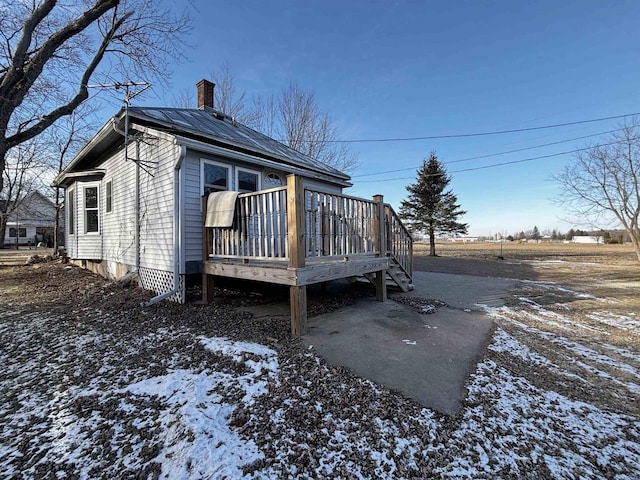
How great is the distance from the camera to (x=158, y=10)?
938 centimetres

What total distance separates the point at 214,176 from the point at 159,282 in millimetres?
2745

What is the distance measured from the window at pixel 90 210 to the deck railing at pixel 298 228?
6967 mm

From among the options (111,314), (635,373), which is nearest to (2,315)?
(111,314)

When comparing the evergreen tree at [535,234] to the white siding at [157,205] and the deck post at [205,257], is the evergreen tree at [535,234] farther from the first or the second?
the white siding at [157,205]

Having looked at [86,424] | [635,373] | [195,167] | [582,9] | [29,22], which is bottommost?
[635,373]

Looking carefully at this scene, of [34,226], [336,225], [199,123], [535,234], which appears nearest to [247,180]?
[199,123]

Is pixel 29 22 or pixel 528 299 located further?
pixel 528 299

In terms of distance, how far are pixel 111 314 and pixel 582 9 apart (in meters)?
16.1

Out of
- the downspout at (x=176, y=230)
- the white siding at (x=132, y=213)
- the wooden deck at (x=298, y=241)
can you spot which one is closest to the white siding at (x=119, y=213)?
the white siding at (x=132, y=213)

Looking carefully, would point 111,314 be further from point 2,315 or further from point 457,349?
point 457,349

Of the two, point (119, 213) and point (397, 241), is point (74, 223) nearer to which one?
point (119, 213)

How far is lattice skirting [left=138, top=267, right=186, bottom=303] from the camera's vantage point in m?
5.69

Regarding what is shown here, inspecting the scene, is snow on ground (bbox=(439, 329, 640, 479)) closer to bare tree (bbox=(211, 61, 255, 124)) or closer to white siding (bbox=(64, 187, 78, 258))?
white siding (bbox=(64, 187, 78, 258))

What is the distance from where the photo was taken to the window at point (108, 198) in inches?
349
